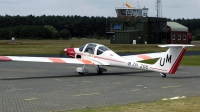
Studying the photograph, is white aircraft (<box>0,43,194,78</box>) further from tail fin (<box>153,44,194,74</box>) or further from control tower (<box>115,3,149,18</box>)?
control tower (<box>115,3,149,18</box>)

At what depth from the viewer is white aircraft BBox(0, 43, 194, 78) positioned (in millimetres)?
22516

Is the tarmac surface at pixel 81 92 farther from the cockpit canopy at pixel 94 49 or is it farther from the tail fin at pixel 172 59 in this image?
the cockpit canopy at pixel 94 49

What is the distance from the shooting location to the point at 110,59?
25.7 m

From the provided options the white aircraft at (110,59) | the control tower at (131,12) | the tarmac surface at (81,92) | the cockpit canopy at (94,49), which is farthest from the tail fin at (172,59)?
the control tower at (131,12)

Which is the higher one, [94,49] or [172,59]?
[94,49]

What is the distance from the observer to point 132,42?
87.4 meters

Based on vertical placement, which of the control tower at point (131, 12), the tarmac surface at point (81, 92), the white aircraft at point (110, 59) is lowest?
the tarmac surface at point (81, 92)

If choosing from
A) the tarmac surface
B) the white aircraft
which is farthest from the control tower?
the tarmac surface

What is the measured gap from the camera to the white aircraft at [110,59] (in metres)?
22.5

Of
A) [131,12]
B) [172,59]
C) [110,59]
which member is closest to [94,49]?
[110,59]

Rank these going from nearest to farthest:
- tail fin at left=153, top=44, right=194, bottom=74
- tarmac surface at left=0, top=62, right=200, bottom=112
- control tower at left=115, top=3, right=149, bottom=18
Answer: tarmac surface at left=0, top=62, right=200, bottom=112 < tail fin at left=153, top=44, right=194, bottom=74 < control tower at left=115, top=3, right=149, bottom=18

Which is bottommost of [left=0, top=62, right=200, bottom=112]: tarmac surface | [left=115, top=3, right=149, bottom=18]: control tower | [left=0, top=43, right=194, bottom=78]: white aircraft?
[left=0, top=62, right=200, bottom=112]: tarmac surface

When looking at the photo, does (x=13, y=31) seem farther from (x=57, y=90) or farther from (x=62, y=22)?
(x=57, y=90)

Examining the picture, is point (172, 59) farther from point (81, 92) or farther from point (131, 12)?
point (131, 12)
